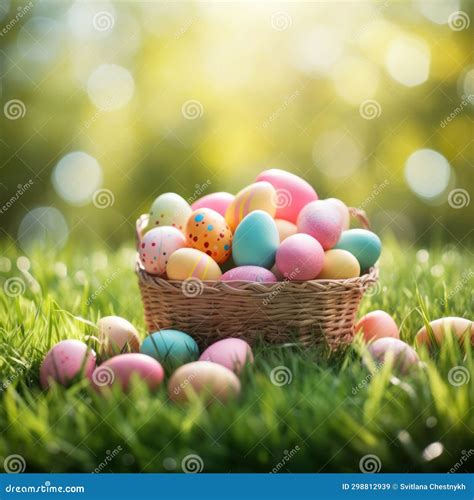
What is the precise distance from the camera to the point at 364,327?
2.16m

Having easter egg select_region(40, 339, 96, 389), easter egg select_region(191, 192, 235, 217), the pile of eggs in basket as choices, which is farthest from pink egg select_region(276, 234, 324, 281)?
easter egg select_region(40, 339, 96, 389)

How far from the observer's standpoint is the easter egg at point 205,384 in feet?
5.43

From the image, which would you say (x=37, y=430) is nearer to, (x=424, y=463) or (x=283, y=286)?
(x=283, y=286)

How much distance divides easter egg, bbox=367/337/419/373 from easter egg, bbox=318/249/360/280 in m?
0.21

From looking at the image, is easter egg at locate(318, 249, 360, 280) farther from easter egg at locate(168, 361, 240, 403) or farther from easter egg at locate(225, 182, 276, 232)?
easter egg at locate(168, 361, 240, 403)

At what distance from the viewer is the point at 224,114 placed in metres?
5.25

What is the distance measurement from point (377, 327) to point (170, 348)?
66 cm

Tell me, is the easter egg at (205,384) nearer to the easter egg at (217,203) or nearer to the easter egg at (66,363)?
the easter egg at (66,363)

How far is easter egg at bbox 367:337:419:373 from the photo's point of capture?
5.89 feet

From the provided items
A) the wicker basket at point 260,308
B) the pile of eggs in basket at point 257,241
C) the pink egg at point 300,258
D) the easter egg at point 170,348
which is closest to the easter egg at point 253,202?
the pile of eggs in basket at point 257,241

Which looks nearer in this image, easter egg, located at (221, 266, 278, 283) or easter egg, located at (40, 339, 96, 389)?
easter egg, located at (40, 339, 96, 389)

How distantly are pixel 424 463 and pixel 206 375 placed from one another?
1.76 ft

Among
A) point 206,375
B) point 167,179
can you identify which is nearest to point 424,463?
point 206,375

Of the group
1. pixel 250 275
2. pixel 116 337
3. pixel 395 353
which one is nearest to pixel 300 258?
pixel 250 275
